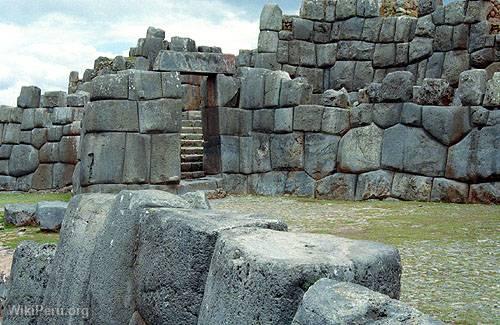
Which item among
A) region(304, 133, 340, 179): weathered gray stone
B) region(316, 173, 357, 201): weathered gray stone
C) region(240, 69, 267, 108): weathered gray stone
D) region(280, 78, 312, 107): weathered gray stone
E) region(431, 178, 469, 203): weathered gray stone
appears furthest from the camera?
region(240, 69, 267, 108): weathered gray stone

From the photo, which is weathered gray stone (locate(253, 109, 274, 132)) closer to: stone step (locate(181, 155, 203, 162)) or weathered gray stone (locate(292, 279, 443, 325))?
stone step (locate(181, 155, 203, 162))

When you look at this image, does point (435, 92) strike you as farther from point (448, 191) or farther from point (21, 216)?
point (21, 216)

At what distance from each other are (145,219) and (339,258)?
4.66 ft

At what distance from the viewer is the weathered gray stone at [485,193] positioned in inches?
404

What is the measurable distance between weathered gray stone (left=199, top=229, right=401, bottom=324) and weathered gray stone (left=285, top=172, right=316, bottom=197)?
942 centimetres

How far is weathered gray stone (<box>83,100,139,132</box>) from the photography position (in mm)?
11539

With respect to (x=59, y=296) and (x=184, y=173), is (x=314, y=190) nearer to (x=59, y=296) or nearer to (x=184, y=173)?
(x=184, y=173)

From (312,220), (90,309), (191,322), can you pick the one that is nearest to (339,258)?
(191,322)

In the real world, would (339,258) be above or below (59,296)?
above

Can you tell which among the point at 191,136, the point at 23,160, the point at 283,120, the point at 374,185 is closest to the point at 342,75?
the point at 191,136

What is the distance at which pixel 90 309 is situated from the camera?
416cm

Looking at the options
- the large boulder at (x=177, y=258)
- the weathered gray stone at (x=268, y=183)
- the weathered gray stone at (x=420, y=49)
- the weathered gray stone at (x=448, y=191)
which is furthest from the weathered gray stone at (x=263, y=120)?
the large boulder at (x=177, y=258)

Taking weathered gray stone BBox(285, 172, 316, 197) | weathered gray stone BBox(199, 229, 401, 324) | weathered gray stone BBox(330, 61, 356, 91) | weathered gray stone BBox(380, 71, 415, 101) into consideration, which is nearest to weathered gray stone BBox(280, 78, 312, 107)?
weathered gray stone BBox(285, 172, 316, 197)

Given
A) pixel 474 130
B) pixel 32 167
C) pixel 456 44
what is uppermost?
pixel 456 44
